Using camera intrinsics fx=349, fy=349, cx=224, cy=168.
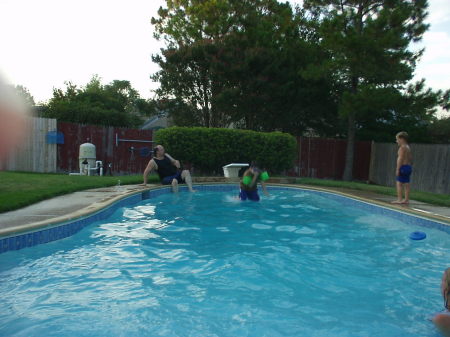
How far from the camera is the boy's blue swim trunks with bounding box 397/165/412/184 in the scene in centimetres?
743

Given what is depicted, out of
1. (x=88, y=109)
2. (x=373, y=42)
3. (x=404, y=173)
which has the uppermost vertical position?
(x=373, y=42)

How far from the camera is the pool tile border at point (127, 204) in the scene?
446 cm

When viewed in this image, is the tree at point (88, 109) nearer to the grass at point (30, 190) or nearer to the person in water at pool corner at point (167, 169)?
the grass at point (30, 190)

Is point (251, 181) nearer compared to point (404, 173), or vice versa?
point (404, 173)

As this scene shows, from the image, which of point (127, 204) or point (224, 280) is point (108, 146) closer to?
point (127, 204)

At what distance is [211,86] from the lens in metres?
20.2

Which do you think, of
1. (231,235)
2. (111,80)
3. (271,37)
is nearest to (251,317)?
(231,235)

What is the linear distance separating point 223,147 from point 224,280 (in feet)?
30.6

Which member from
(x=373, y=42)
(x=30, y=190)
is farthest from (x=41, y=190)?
(x=373, y=42)

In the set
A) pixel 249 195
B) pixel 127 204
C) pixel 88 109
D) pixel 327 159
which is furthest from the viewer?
pixel 88 109

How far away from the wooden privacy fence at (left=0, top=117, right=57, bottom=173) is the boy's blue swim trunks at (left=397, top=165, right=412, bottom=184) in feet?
40.4

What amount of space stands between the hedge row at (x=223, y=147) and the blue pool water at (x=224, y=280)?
5921mm

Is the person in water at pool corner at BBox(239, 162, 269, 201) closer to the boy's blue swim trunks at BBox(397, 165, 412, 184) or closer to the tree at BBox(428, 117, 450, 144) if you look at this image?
the boy's blue swim trunks at BBox(397, 165, 412, 184)

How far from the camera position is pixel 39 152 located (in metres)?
13.6
